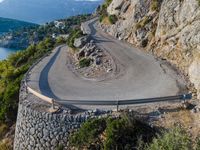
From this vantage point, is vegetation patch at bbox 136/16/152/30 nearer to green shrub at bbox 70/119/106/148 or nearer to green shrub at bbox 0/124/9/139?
green shrub at bbox 0/124/9/139

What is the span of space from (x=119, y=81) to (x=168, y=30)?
768 centimetres

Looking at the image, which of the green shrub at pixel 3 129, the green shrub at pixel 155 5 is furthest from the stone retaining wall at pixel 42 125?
the green shrub at pixel 155 5

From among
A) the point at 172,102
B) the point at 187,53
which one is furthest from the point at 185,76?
the point at 172,102

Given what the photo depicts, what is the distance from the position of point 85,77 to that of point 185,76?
707 cm

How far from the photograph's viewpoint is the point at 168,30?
115 feet

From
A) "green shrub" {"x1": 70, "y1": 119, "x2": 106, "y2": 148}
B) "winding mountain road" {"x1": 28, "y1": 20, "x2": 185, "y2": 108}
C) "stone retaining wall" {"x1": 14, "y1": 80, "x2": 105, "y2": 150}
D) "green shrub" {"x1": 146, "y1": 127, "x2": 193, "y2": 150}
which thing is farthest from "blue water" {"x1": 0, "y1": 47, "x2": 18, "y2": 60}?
"green shrub" {"x1": 146, "y1": 127, "x2": 193, "y2": 150}

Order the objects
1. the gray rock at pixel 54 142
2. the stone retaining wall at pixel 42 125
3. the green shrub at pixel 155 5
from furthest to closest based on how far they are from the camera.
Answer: the green shrub at pixel 155 5, the gray rock at pixel 54 142, the stone retaining wall at pixel 42 125

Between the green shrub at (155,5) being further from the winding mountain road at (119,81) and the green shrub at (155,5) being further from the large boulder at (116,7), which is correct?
the large boulder at (116,7)

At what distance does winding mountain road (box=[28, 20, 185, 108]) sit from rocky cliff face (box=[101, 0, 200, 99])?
96cm

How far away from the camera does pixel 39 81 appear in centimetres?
3097

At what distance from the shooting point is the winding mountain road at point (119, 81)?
26.4 meters

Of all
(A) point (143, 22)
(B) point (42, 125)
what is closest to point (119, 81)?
(B) point (42, 125)

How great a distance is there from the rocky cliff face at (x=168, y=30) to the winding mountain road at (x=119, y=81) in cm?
96

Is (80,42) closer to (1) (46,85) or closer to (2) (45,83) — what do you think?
(2) (45,83)
